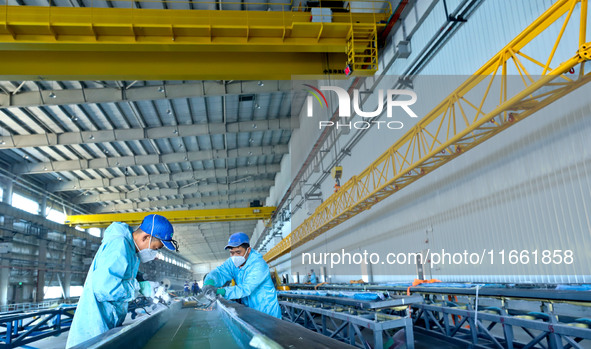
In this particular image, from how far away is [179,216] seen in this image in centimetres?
2344

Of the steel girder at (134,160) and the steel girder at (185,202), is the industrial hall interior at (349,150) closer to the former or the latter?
the steel girder at (134,160)

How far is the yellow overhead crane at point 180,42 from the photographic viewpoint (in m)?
8.34

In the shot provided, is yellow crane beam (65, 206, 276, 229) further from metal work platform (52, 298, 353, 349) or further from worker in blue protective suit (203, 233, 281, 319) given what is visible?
metal work platform (52, 298, 353, 349)

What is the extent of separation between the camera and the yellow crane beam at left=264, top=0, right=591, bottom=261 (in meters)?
4.97

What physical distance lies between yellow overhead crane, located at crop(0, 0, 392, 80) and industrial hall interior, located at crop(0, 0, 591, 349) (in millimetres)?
47

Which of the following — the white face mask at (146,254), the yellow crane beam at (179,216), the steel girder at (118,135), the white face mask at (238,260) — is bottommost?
the white face mask at (238,260)

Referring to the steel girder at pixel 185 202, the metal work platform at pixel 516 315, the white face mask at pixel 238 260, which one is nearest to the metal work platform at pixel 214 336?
the white face mask at pixel 238 260

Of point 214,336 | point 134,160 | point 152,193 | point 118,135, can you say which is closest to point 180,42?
point 214,336

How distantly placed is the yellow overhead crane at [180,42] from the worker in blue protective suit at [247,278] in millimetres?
6241

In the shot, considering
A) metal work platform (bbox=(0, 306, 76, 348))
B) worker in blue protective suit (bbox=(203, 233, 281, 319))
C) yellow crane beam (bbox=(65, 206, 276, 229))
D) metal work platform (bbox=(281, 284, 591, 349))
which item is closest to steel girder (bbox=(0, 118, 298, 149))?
yellow crane beam (bbox=(65, 206, 276, 229))

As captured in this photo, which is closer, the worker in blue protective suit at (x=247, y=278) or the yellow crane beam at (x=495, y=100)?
the worker in blue protective suit at (x=247, y=278)

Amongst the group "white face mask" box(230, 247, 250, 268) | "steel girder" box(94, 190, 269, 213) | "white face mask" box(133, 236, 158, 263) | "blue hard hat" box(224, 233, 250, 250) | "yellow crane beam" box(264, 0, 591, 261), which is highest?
"steel girder" box(94, 190, 269, 213)

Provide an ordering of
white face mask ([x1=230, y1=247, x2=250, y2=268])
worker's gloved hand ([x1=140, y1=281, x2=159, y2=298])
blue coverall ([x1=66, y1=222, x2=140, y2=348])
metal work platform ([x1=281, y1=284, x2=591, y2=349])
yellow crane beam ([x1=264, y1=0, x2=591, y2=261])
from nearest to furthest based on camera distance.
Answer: blue coverall ([x1=66, y1=222, x2=140, y2=348]), worker's gloved hand ([x1=140, y1=281, x2=159, y2=298]), metal work platform ([x1=281, y1=284, x2=591, y2=349]), white face mask ([x1=230, y1=247, x2=250, y2=268]), yellow crane beam ([x1=264, y1=0, x2=591, y2=261])

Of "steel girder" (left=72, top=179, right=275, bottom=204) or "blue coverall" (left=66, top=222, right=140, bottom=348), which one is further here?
"steel girder" (left=72, top=179, right=275, bottom=204)
